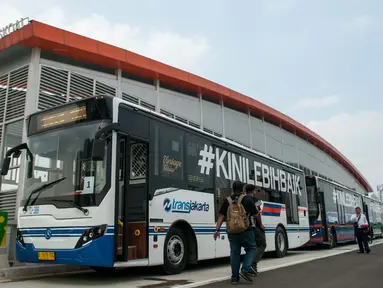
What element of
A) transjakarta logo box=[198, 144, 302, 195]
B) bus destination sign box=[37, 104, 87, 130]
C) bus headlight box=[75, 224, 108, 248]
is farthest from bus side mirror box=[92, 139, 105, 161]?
transjakarta logo box=[198, 144, 302, 195]

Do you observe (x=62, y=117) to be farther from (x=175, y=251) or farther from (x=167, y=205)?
(x=175, y=251)

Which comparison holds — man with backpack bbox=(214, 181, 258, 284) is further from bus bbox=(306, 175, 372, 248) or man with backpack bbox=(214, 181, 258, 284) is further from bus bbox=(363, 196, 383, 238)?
bus bbox=(363, 196, 383, 238)

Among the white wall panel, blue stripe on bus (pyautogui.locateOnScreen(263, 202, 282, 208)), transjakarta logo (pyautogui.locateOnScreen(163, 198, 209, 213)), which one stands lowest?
transjakarta logo (pyautogui.locateOnScreen(163, 198, 209, 213))

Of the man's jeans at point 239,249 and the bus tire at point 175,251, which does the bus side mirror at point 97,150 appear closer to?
the bus tire at point 175,251

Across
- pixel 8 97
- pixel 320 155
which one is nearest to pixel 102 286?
pixel 8 97

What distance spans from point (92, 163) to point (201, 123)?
12865 mm

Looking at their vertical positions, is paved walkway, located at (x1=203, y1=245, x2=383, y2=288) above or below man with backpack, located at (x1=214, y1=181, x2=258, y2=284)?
below

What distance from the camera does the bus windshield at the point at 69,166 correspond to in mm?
6344

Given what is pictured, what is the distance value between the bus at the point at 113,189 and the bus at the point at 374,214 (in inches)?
768

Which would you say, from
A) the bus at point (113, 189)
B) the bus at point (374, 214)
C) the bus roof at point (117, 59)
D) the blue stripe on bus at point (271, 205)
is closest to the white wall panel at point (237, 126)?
the bus roof at point (117, 59)

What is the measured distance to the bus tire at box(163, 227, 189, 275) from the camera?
7.39 meters

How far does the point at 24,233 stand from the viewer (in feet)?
22.5

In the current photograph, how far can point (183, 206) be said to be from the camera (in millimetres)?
7969

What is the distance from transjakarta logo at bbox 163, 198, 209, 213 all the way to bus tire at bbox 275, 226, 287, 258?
4.15 m
